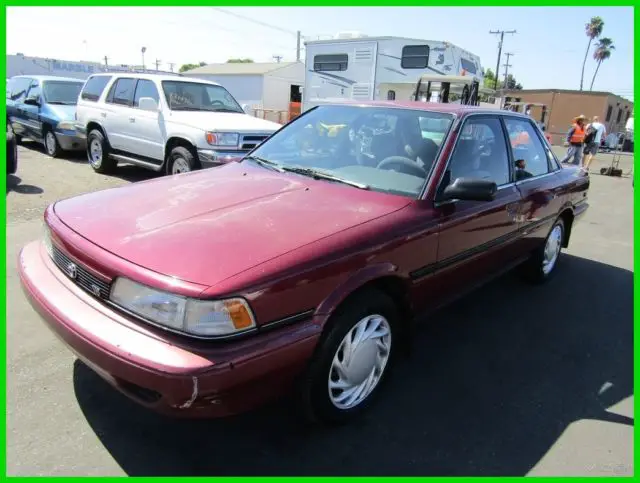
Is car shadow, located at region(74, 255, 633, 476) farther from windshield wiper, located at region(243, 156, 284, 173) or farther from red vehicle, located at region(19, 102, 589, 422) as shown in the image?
windshield wiper, located at region(243, 156, 284, 173)

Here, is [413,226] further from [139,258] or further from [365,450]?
[139,258]

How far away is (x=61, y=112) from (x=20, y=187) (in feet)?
10.7

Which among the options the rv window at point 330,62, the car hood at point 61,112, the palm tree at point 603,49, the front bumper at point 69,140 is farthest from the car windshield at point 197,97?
the palm tree at point 603,49

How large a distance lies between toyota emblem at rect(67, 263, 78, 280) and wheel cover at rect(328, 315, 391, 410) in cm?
134

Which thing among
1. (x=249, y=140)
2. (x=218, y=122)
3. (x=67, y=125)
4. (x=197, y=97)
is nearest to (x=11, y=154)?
(x=67, y=125)

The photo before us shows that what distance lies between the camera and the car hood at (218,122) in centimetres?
688

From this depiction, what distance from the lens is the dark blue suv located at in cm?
976

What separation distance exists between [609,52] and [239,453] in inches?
3172

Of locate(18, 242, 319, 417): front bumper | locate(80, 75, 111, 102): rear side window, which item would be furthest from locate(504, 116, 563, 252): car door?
locate(80, 75, 111, 102): rear side window

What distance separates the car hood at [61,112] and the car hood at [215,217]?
318 inches

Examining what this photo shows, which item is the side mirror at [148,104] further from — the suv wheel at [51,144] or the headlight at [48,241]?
the headlight at [48,241]

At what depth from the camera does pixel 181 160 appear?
6.99m

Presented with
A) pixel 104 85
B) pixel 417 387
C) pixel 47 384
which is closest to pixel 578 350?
pixel 417 387

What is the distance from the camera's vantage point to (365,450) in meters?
2.38
